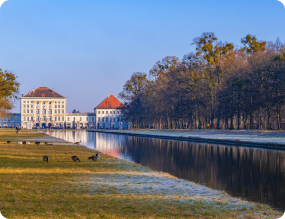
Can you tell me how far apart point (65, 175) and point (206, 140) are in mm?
30739

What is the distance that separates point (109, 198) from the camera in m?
10.8

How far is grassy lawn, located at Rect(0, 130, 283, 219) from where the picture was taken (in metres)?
9.20

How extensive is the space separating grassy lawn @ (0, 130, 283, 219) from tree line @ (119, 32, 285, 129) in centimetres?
4067

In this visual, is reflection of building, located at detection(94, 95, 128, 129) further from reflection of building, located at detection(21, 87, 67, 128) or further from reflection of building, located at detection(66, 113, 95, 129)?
reflection of building, located at detection(21, 87, 67, 128)

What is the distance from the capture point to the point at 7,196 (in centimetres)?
1066

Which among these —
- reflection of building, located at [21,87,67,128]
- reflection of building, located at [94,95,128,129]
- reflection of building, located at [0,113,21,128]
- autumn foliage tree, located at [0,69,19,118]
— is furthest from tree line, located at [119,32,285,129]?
reflection of building, located at [0,113,21,128]

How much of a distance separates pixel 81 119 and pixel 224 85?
12076cm

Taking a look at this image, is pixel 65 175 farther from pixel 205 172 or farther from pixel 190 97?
pixel 190 97

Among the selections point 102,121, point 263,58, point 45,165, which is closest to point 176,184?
point 45,165

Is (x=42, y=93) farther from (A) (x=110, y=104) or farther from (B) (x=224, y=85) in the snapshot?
(B) (x=224, y=85)

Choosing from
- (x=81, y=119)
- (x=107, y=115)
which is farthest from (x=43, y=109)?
(x=107, y=115)

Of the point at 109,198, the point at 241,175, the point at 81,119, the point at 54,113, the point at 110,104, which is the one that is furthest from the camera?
the point at 110,104

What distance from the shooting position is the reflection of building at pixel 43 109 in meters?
175

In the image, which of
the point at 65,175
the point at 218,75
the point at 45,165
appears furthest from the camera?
the point at 218,75
